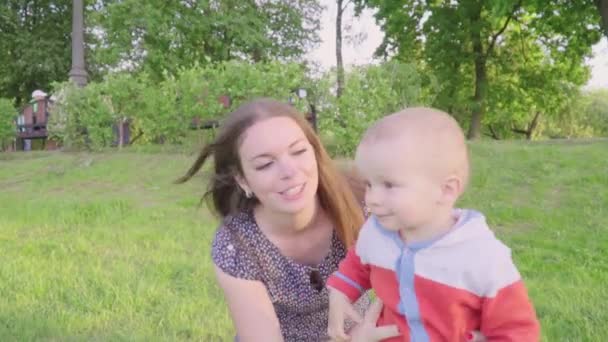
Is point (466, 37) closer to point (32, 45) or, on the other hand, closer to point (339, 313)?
point (32, 45)

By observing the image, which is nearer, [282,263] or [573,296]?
[282,263]

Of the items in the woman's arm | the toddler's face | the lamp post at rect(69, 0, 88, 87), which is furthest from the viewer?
the lamp post at rect(69, 0, 88, 87)

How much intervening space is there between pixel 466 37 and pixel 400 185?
18.4 meters

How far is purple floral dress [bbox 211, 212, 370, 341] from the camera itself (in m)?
2.31

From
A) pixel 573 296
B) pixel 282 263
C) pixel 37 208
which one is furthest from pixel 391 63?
pixel 282 263

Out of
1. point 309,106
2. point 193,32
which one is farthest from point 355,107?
point 193,32

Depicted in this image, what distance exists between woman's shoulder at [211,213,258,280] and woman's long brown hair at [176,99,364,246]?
0.49 feet

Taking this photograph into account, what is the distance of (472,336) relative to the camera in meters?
1.57

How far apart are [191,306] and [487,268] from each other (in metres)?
2.76

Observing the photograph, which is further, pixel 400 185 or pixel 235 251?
pixel 235 251

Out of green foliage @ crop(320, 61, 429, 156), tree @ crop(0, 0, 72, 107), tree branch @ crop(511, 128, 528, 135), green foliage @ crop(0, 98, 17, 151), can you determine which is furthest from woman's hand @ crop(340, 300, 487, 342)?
tree branch @ crop(511, 128, 528, 135)

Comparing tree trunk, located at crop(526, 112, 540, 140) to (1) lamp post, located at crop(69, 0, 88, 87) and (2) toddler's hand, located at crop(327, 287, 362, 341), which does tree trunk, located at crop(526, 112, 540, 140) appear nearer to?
(1) lamp post, located at crop(69, 0, 88, 87)

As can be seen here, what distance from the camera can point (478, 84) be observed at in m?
19.2

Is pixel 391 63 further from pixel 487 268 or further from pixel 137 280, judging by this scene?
pixel 487 268
